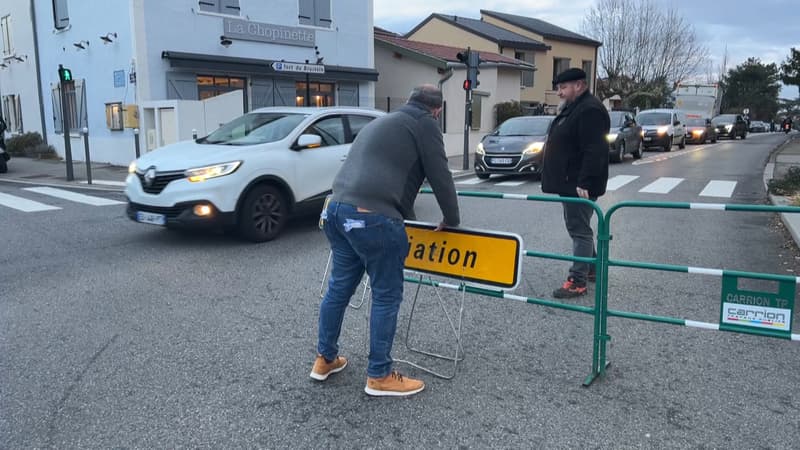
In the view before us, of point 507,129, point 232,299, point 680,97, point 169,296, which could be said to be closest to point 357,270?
point 232,299

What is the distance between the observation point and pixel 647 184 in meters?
13.9

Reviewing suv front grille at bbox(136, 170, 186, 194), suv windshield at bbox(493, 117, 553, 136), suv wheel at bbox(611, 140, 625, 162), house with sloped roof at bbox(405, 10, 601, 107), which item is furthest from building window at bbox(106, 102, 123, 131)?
house with sloped roof at bbox(405, 10, 601, 107)

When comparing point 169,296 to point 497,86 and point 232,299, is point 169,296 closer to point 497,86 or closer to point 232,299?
point 232,299

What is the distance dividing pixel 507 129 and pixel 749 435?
42.3ft

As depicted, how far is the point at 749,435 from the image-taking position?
3.20m

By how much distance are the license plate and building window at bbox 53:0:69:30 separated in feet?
51.0

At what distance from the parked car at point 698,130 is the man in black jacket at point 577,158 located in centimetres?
2831

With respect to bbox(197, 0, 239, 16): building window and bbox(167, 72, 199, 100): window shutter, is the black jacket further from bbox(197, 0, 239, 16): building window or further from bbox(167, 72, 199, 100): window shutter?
bbox(197, 0, 239, 16): building window

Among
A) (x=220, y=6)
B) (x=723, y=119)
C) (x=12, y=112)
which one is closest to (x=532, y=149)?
(x=220, y=6)

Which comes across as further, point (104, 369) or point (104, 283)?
point (104, 283)

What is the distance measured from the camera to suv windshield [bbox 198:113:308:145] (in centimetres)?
818

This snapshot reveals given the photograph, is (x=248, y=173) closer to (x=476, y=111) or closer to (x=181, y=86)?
(x=181, y=86)

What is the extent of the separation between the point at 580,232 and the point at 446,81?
795 inches

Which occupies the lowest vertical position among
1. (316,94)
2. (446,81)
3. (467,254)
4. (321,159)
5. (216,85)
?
(467,254)
